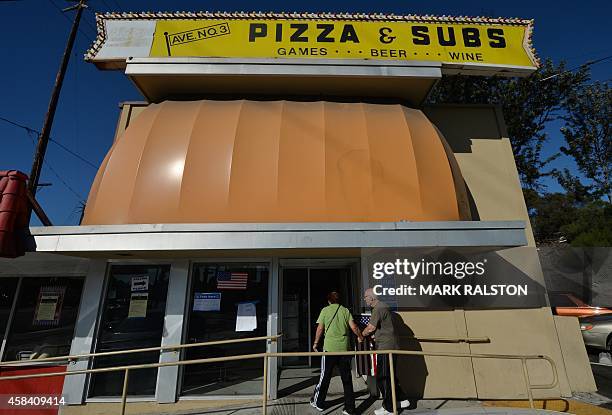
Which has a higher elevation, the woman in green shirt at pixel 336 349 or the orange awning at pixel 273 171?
the orange awning at pixel 273 171

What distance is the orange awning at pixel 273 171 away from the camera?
17.4 ft

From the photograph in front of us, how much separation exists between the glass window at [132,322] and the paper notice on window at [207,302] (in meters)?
0.58

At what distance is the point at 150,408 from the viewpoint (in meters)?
5.41

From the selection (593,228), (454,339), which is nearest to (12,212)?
(454,339)

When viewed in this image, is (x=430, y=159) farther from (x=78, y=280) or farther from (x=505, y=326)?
(x=78, y=280)

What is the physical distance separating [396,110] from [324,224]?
3.21 metres

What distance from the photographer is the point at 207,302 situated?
6043 millimetres

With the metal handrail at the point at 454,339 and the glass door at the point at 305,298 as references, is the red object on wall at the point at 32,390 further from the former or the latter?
the metal handrail at the point at 454,339

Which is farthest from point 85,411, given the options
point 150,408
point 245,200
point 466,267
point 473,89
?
point 473,89

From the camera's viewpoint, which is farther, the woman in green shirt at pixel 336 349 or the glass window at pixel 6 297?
the glass window at pixel 6 297

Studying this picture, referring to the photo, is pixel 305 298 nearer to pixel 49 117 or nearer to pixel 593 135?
pixel 49 117

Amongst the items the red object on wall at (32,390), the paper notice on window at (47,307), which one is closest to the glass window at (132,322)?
the red object on wall at (32,390)

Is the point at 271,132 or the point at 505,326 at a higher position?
the point at 271,132

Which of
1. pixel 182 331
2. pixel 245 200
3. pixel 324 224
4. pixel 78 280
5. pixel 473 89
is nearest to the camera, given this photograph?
pixel 324 224
